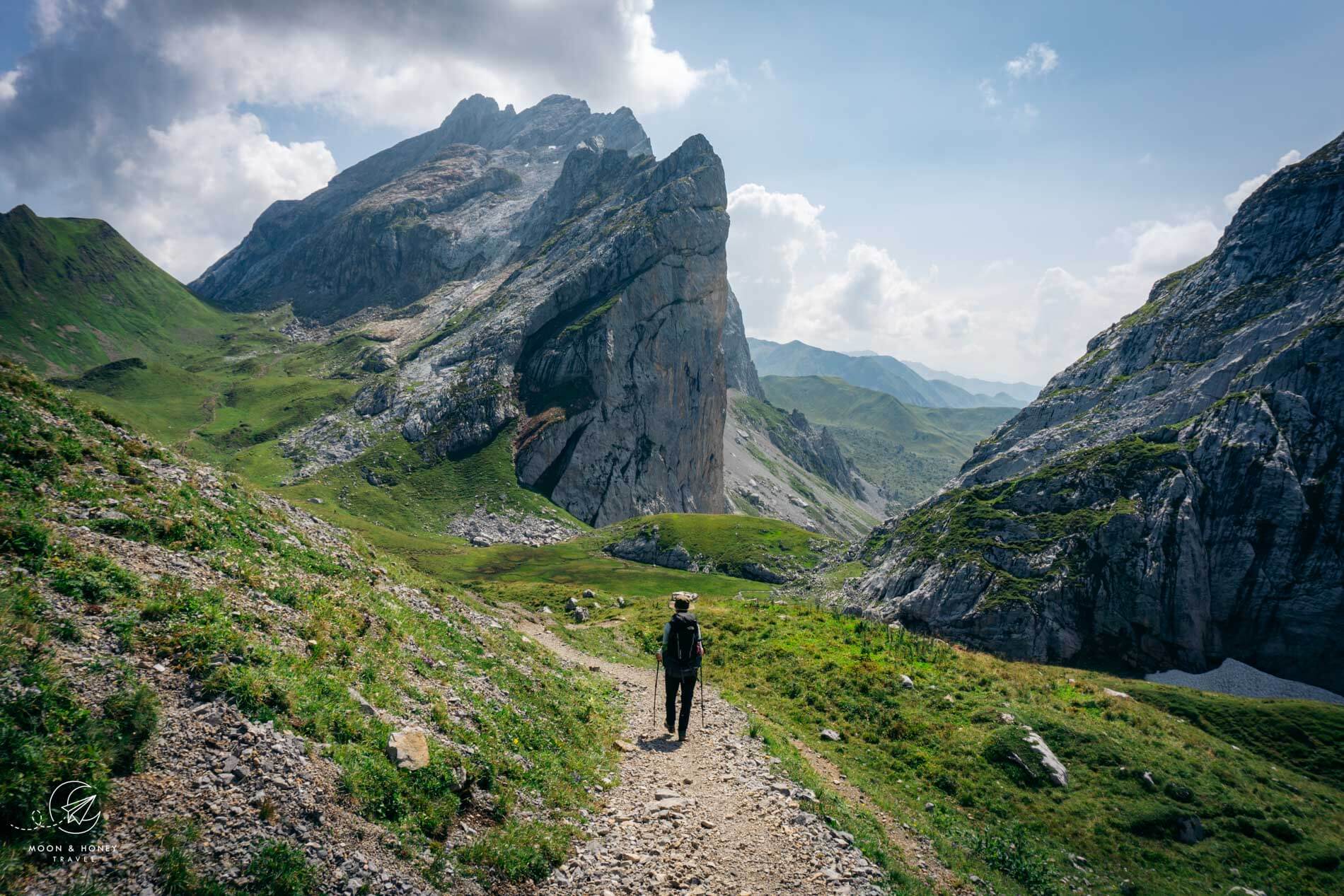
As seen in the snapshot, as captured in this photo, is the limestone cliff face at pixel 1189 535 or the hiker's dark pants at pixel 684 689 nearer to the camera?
the hiker's dark pants at pixel 684 689

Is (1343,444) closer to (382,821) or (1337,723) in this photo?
(1337,723)

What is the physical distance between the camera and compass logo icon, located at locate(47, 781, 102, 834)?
6836mm

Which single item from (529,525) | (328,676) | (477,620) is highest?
(328,676)

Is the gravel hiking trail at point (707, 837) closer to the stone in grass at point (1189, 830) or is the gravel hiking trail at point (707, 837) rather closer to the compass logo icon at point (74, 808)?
the compass logo icon at point (74, 808)

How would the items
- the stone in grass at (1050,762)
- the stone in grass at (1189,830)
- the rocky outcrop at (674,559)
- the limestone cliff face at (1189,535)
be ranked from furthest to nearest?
the rocky outcrop at (674,559) < the limestone cliff face at (1189,535) < the stone in grass at (1050,762) < the stone in grass at (1189,830)

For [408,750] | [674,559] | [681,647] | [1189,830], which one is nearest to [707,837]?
[681,647]

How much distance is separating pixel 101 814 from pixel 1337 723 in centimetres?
5568

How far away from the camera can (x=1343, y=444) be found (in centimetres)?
8169

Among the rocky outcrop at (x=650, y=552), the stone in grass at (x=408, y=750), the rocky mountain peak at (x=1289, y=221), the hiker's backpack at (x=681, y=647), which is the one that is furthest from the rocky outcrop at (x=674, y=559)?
the rocky mountain peak at (x=1289, y=221)

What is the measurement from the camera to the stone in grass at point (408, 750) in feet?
36.0

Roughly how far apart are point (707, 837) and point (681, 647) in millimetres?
6056

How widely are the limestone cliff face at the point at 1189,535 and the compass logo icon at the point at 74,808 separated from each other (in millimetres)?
86060

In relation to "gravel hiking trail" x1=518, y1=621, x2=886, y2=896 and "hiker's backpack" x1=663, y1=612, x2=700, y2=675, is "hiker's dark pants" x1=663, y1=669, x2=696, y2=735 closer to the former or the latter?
"hiker's backpack" x1=663, y1=612, x2=700, y2=675

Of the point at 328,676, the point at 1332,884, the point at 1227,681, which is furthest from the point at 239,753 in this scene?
the point at 1227,681
